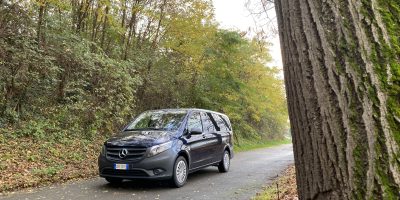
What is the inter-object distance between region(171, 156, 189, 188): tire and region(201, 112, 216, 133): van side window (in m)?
1.63

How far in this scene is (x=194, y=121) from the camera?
32.6ft

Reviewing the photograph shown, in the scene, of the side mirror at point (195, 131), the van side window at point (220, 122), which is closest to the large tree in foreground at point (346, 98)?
the side mirror at point (195, 131)

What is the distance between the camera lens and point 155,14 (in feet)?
64.8

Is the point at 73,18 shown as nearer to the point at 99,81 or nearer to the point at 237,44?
the point at 99,81

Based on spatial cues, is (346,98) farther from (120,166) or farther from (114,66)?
(114,66)

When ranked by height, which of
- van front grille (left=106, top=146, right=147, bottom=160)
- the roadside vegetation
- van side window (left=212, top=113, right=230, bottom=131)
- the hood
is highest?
the roadside vegetation

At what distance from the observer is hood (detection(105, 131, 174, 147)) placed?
8.34 m

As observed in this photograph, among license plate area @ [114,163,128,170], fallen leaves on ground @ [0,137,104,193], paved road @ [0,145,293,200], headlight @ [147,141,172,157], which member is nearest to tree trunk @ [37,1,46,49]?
fallen leaves on ground @ [0,137,104,193]

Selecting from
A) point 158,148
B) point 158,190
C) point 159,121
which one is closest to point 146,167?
point 158,148

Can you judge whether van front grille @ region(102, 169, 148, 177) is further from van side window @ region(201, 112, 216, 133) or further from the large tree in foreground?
the large tree in foreground

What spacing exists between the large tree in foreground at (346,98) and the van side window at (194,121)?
25.5 ft

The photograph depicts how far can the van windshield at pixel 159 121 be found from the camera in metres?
9.27

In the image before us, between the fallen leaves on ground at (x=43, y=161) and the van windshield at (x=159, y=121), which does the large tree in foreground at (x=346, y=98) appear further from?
the fallen leaves on ground at (x=43, y=161)

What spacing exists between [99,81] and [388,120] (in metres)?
14.8
